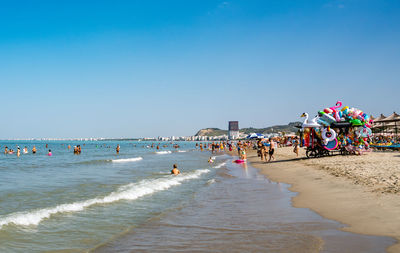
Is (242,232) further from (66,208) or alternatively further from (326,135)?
(326,135)

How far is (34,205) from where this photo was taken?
10242 millimetres

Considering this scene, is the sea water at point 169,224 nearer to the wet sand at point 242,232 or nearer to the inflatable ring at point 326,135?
the wet sand at point 242,232

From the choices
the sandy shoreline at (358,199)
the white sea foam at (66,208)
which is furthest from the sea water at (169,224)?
the sandy shoreline at (358,199)

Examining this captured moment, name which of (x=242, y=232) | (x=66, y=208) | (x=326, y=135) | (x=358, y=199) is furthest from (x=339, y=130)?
(x=66, y=208)

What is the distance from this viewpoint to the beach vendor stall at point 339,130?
22.2 metres

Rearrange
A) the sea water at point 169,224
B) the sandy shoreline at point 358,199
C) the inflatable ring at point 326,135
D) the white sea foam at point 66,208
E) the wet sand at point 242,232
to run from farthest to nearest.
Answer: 1. the inflatable ring at point 326,135
2. the white sea foam at point 66,208
3. the sandy shoreline at point 358,199
4. the sea water at point 169,224
5. the wet sand at point 242,232

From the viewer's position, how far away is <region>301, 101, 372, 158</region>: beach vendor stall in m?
22.2

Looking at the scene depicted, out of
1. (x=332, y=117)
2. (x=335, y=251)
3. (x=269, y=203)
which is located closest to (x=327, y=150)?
(x=332, y=117)

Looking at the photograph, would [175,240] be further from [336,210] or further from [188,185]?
[188,185]

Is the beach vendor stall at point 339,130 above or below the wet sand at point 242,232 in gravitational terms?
above

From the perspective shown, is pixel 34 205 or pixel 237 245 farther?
pixel 34 205

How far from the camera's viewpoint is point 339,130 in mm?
22891

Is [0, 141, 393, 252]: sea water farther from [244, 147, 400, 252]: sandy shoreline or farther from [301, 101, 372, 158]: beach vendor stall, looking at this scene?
[301, 101, 372, 158]: beach vendor stall

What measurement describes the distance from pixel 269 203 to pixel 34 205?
7573 mm
